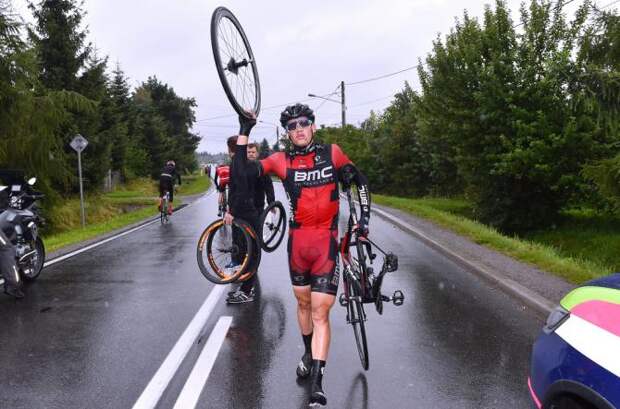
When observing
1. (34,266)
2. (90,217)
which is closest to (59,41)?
(90,217)

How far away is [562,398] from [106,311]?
218 inches

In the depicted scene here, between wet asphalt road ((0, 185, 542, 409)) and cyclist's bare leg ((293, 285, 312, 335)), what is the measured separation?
1.40 ft

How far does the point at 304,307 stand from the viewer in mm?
4707

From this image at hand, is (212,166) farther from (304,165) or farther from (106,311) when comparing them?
(304,165)

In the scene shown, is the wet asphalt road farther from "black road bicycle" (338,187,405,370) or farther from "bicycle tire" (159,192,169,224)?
"bicycle tire" (159,192,169,224)

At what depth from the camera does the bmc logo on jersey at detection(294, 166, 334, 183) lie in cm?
450

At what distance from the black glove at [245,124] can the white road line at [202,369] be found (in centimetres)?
209

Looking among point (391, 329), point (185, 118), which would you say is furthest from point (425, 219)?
point (185, 118)

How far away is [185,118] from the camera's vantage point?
7244cm

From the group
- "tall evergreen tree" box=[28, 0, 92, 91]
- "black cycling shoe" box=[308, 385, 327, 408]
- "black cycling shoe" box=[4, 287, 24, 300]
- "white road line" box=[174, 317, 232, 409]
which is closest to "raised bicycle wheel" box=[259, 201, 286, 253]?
"white road line" box=[174, 317, 232, 409]

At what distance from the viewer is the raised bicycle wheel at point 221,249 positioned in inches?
232

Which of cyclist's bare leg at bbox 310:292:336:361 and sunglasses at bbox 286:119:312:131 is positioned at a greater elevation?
sunglasses at bbox 286:119:312:131

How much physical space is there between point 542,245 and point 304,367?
1035cm

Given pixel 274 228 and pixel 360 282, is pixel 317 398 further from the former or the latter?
pixel 274 228
